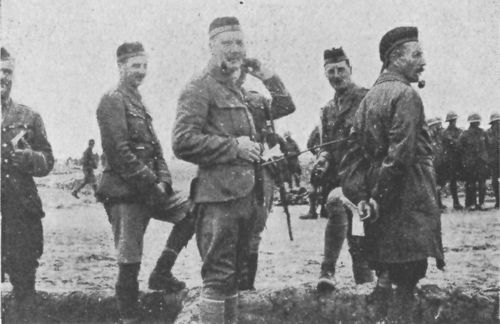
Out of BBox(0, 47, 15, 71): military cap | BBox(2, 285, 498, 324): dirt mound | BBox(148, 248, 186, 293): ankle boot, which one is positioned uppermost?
BBox(0, 47, 15, 71): military cap

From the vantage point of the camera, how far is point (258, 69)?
161 inches

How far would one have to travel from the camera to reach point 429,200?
3.49 meters

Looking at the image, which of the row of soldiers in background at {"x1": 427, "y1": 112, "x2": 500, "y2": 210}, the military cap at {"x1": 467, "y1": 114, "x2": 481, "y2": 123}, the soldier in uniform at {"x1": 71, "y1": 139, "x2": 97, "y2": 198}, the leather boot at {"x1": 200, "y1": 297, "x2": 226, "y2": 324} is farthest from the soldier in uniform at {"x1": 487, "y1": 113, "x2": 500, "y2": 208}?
the soldier in uniform at {"x1": 71, "y1": 139, "x2": 97, "y2": 198}

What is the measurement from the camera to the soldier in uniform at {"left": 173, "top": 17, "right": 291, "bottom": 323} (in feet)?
11.1

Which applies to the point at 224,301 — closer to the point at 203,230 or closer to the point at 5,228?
the point at 203,230

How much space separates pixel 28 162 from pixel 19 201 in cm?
30

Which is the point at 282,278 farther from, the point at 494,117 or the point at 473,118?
the point at 494,117

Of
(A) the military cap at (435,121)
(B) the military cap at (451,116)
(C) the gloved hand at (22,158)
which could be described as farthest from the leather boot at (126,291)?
(A) the military cap at (435,121)

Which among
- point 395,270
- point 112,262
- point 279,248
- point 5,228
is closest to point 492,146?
point 279,248

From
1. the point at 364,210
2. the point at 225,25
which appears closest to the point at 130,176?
the point at 225,25

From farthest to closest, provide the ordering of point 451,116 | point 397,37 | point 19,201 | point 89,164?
point 89,164 < point 451,116 < point 19,201 < point 397,37

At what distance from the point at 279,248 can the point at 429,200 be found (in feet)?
14.4

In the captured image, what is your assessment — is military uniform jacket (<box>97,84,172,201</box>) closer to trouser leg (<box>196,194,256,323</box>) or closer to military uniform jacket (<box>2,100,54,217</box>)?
military uniform jacket (<box>2,100,54,217</box>)

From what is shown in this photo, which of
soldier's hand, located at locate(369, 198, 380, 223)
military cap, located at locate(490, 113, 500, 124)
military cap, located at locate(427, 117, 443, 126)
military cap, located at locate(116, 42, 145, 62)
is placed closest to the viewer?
soldier's hand, located at locate(369, 198, 380, 223)
